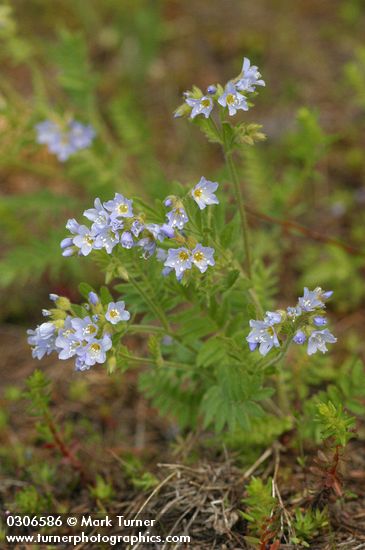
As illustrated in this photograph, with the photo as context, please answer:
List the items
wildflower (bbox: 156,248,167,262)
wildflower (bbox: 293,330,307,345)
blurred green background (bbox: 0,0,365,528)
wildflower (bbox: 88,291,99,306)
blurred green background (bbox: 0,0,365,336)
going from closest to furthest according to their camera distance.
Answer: wildflower (bbox: 293,330,307,345) → wildflower (bbox: 88,291,99,306) → wildflower (bbox: 156,248,167,262) → blurred green background (bbox: 0,0,365,528) → blurred green background (bbox: 0,0,365,336)

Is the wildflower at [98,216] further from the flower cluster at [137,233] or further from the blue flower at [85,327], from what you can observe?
the blue flower at [85,327]

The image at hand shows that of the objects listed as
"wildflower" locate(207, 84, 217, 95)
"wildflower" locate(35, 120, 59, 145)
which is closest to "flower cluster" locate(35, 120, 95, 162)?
"wildflower" locate(35, 120, 59, 145)

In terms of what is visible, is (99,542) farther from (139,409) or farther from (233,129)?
(233,129)

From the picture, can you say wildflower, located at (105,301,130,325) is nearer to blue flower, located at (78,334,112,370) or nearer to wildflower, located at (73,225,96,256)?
blue flower, located at (78,334,112,370)

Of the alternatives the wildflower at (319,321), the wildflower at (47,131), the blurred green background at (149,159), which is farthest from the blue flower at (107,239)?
the wildflower at (47,131)

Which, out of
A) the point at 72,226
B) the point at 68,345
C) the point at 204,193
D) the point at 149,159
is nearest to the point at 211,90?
the point at 204,193

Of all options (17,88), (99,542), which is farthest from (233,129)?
(17,88)
